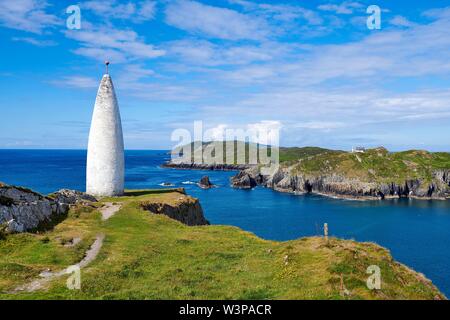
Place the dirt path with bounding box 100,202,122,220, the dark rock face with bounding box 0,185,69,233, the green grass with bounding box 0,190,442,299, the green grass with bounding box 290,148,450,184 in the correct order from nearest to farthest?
the green grass with bounding box 0,190,442,299 → the dark rock face with bounding box 0,185,69,233 → the dirt path with bounding box 100,202,122,220 → the green grass with bounding box 290,148,450,184

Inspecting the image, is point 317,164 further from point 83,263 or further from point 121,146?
point 83,263

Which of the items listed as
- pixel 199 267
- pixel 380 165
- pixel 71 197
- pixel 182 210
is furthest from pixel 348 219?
pixel 199 267

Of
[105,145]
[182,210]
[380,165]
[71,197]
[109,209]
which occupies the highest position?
[105,145]

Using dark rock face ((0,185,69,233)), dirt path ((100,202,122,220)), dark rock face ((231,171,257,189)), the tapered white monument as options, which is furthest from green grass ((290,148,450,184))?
dark rock face ((0,185,69,233))

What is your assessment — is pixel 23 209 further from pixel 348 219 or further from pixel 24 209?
pixel 348 219

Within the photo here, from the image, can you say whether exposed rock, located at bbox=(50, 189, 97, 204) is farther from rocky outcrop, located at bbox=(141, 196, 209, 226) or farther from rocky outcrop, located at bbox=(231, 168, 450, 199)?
rocky outcrop, located at bbox=(231, 168, 450, 199)

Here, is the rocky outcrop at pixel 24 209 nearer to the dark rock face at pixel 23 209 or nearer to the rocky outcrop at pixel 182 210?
the dark rock face at pixel 23 209

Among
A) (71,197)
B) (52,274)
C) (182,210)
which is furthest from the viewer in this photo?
(182,210)

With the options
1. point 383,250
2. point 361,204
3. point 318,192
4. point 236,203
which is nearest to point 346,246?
point 383,250
